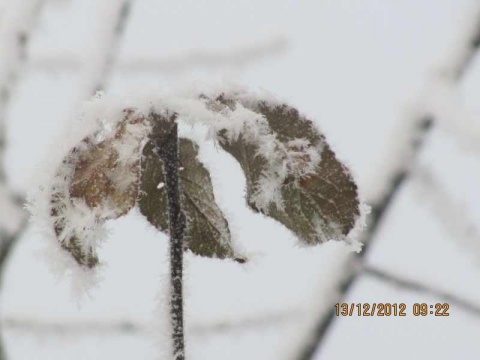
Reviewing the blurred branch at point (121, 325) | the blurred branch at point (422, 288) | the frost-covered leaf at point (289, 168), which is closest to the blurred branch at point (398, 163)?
the blurred branch at point (422, 288)

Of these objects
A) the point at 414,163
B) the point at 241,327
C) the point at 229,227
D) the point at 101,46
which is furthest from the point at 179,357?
the point at 101,46

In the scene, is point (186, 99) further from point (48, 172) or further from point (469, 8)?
point (469, 8)

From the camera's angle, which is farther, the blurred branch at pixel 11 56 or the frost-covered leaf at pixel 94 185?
the blurred branch at pixel 11 56

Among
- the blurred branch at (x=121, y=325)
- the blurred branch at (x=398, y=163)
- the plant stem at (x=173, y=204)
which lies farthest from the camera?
the blurred branch at (x=121, y=325)

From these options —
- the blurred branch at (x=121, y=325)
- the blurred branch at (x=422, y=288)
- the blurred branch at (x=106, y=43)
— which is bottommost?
the blurred branch at (x=121, y=325)

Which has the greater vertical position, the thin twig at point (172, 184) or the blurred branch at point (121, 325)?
the thin twig at point (172, 184)

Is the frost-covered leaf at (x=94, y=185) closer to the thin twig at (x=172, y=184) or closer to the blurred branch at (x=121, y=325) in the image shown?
the thin twig at (x=172, y=184)

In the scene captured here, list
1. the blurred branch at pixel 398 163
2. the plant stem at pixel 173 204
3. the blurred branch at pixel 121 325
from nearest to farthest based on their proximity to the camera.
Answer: the plant stem at pixel 173 204 < the blurred branch at pixel 398 163 < the blurred branch at pixel 121 325
